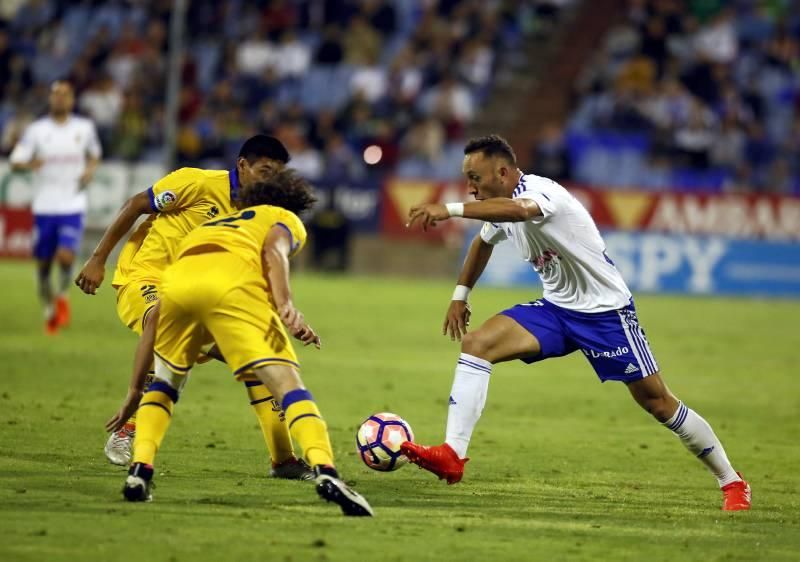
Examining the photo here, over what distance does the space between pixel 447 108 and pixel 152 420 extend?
72.9 feet

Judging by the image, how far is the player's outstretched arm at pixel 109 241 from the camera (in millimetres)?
8336

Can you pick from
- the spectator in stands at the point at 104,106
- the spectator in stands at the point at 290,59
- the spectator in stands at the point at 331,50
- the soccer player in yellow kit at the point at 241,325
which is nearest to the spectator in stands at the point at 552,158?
the spectator in stands at the point at 331,50

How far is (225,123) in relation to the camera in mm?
28938

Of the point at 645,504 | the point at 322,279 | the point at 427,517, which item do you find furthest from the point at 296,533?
the point at 322,279

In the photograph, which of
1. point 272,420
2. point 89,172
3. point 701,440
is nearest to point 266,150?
point 272,420

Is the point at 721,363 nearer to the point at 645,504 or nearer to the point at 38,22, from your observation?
the point at 645,504

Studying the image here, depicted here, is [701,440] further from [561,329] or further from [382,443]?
[382,443]

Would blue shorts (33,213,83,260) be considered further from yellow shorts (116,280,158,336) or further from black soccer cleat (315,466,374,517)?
black soccer cleat (315,466,374,517)

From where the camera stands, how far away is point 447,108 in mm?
28609

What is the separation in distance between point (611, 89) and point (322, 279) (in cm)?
742

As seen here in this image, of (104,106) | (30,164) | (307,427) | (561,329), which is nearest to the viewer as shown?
(307,427)

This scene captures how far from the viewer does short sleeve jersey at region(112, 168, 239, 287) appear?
8.52 meters

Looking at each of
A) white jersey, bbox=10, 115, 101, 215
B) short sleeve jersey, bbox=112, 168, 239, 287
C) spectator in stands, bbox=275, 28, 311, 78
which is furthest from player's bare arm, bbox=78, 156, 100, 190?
spectator in stands, bbox=275, 28, 311, 78

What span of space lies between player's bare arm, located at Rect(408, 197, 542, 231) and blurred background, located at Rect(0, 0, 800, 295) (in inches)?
727
